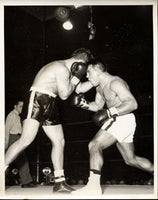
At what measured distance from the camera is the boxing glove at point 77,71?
13.3ft

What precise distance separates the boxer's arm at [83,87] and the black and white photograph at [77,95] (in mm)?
12

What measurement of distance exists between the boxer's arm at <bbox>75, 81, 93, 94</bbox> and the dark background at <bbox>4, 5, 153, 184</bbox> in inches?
2.8

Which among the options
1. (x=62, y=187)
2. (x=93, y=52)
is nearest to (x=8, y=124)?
(x=62, y=187)

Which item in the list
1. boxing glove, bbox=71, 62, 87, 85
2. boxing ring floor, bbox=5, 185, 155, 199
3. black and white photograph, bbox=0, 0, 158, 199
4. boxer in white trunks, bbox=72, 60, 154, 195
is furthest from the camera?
boxing glove, bbox=71, 62, 87, 85

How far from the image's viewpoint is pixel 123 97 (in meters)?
3.91

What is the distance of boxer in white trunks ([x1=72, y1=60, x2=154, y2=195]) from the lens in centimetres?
384

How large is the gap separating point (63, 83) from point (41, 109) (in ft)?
1.26

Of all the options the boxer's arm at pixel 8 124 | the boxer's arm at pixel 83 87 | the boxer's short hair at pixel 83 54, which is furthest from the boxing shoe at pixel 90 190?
the boxer's short hair at pixel 83 54

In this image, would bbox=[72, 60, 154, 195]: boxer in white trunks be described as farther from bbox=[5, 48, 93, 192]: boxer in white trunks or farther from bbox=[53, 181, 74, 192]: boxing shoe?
bbox=[5, 48, 93, 192]: boxer in white trunks

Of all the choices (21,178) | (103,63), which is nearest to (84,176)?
(21,178)

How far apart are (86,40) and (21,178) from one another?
5.89 feet

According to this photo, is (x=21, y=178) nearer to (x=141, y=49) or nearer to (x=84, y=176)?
(x=84, y=176)

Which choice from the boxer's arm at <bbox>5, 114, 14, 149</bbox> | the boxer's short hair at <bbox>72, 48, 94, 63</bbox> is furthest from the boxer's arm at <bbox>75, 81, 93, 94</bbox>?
the boxer's arm at <bbox>5, 114, 14, 149</bbox>

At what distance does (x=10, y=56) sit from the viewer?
13.6ft
